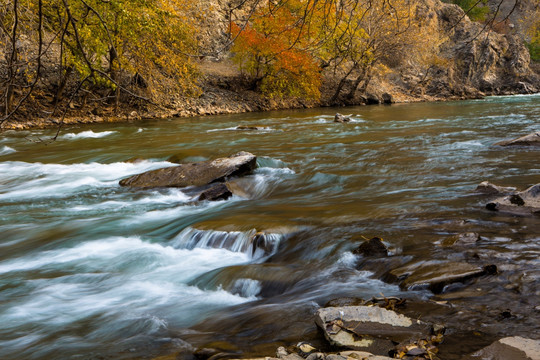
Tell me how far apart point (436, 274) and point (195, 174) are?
528 centimetres

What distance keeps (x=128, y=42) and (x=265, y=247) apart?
51.6 ft

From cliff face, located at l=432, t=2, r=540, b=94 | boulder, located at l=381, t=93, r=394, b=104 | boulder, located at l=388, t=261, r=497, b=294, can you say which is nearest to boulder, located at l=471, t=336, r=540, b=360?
boulder, located at l=388, t=261, r=497, b=294

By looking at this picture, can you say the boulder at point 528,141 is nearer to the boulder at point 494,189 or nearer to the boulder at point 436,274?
the boulder at point 494,189

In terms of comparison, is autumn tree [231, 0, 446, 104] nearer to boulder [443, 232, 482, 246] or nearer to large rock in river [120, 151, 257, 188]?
large rock in river [120, 151, 257, 188]

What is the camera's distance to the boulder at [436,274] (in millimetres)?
3219

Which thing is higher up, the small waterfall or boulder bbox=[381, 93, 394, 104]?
boulder bbox=[381, 93, 394, 104]

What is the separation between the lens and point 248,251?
4.77 m

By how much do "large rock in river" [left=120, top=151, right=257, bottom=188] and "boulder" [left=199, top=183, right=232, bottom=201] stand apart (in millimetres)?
622

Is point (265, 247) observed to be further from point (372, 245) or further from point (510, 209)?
point (510, 209)

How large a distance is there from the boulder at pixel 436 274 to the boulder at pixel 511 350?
0.85 metres

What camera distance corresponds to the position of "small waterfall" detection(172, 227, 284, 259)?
15.6ft

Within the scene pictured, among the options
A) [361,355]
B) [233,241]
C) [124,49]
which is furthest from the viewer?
[124,49]

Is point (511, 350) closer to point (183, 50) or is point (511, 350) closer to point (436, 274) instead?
point (436, 274)

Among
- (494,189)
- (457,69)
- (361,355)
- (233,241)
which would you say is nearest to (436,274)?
(361,355)
